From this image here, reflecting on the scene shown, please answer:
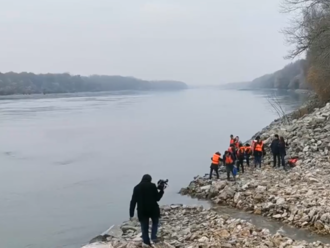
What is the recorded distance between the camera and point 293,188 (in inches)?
550

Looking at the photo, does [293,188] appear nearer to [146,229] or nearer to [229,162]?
[229,162]

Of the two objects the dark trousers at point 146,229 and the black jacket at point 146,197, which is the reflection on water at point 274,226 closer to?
the dark trousers at point 146,229

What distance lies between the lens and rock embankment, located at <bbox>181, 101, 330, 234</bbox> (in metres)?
11.8

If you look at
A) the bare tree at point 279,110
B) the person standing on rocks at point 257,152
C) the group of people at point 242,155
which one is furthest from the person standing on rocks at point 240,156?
the bare tree at point 279,110

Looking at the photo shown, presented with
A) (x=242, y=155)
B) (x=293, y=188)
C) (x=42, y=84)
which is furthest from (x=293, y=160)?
(x=42, y=84)

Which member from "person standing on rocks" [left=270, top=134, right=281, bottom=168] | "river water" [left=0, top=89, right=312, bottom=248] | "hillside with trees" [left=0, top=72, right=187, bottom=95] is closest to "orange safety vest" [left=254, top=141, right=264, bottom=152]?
"person standing on rocks" [left=270, top=134, right=281, bottom=168]

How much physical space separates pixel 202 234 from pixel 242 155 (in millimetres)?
7881

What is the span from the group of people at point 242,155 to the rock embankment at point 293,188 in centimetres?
46

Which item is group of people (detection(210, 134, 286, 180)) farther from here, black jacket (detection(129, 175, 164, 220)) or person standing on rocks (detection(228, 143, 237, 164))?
black jacket (detection(129, 175, 164, 220))

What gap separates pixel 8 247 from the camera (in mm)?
13141

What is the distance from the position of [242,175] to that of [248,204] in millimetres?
3912

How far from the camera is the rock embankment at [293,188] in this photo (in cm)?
1184

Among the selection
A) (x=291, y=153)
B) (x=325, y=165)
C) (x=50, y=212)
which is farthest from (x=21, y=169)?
(x=325, y=165)

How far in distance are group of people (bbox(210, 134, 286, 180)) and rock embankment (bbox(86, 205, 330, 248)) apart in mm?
3696
